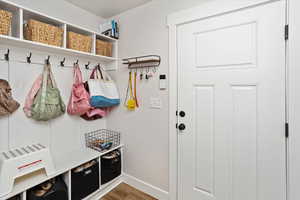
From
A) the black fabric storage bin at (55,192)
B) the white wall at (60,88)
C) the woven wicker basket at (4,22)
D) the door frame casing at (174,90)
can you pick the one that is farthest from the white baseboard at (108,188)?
the woven wicker basket at (4,22)

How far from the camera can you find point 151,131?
1896mm

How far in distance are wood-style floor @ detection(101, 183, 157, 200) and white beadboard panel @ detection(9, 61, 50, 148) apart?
3.50 ft

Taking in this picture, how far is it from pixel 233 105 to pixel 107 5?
1.92 metres

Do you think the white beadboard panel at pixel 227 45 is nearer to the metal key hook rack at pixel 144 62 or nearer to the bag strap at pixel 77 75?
the metal key hook rack at pixel 144 62

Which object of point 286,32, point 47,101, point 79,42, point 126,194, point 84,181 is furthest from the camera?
point 126,194

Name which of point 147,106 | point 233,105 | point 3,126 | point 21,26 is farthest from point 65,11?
point 233,105

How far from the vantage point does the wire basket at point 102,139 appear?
1976 millimetres

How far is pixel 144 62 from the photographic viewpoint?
1.83 metres

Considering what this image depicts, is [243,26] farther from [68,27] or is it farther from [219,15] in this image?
[68,27]

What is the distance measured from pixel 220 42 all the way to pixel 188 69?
1.23 ft

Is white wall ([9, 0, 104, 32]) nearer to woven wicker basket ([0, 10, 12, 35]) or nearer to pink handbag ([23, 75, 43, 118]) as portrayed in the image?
woven wicker basket ([0, 10, 12, 35])

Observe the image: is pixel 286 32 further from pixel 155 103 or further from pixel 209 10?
pixel 155 103

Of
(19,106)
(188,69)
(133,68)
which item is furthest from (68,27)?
(188,69)

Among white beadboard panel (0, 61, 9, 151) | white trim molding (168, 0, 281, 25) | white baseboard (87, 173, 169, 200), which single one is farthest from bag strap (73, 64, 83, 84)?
white baseboard (87, 173, 169, 200)
